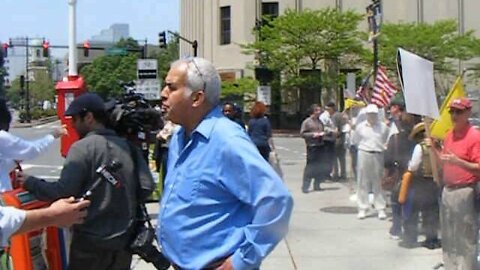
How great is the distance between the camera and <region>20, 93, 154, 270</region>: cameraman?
4809 mm

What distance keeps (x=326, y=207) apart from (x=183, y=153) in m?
9.61

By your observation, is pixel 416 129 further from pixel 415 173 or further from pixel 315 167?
pixel 315 167

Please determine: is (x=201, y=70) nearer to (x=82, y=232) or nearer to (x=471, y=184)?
(x=82, y=232)

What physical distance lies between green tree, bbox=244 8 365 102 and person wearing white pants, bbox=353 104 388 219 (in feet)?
112

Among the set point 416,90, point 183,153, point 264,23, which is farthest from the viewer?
point 264,23

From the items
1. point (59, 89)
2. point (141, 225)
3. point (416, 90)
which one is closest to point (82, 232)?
point (141, 225)

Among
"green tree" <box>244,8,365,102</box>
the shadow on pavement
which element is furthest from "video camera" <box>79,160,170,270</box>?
"green tree" <box>244,8,365,102</box>

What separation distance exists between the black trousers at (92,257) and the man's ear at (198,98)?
74.4 inches

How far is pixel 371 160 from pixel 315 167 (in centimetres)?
357

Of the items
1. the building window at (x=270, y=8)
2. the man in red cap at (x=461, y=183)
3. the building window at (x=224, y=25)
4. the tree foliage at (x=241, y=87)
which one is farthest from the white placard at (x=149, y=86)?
the building window at (x=224, y=25)

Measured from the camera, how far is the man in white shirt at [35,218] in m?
3.06

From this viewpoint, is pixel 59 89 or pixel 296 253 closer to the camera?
pixel 296 253

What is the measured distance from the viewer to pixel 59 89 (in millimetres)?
9867

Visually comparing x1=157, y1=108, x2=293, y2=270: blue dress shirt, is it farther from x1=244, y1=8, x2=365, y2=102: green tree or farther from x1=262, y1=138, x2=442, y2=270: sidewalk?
x1=244, y1=8, x2=365, y2=102: green tree
